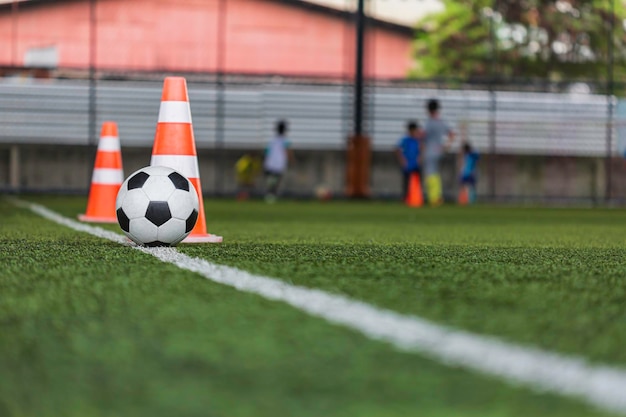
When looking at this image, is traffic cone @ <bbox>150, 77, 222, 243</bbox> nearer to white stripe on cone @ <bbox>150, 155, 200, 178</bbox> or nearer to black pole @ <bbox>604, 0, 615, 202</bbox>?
white stripe on cone @ <bbox>150, 155, 200, 178</bbox>

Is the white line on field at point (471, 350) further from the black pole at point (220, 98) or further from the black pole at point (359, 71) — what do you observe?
the black pole at point (220, 98)

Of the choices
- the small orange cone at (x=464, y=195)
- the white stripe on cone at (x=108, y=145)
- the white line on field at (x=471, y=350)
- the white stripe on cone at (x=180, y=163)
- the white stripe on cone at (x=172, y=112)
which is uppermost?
the white stripe on cone at (x=172, y=112)

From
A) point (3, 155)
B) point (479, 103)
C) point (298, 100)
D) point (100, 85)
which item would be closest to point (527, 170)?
point (479, 103)

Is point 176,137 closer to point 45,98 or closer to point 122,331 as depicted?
point 122,331

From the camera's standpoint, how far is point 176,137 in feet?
20.3

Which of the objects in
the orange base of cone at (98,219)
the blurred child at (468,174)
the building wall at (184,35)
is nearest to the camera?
the orange base of cone at (98,219)

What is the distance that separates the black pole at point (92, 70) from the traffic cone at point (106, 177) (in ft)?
36.6

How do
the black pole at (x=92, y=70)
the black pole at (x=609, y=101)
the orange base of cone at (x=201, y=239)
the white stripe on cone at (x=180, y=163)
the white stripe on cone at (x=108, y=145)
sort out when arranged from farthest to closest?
the black pole at (x=609, y=101) < the black pole at (x=92, y=70) < the white stripe on cone at (x=108, y=145) < the white stripe on cone at (x=180, y=163) < the orange base of cone at (x=201, y=239)

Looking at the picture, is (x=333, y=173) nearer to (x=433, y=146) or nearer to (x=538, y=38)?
(x=433, y=146)

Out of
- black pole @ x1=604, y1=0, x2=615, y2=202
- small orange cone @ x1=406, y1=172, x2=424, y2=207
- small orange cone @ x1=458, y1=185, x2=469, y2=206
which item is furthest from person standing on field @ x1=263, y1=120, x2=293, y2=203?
black pole @ x1=604, y1=0, x2=615, y2=202

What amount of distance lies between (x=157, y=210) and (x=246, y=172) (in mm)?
14435

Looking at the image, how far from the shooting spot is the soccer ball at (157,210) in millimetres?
5211

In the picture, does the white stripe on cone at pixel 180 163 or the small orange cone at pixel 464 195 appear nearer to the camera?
the white stripe on cone at pixel 180 163

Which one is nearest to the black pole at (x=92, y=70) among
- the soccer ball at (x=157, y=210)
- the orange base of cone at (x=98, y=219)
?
the orange base of cone at (x=98, y=219)
